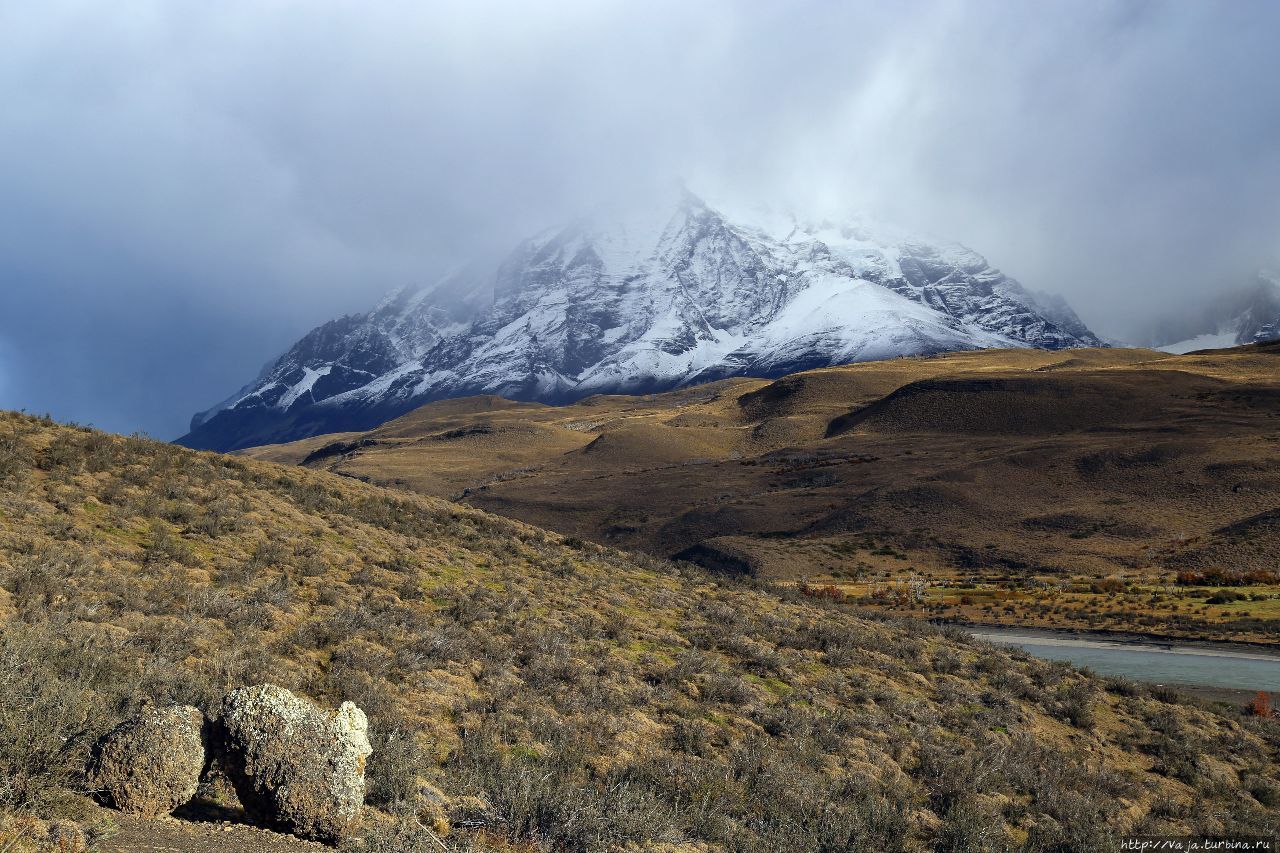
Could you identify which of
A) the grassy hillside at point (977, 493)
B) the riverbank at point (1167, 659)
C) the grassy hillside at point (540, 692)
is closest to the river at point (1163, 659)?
the riverbank at point (1167, 659)

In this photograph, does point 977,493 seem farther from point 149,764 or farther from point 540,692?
point 149,764

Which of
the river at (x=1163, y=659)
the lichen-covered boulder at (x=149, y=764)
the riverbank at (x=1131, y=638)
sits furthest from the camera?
the riverbank at (x=1131, y=638)

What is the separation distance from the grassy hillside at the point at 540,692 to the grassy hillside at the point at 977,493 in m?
26.5

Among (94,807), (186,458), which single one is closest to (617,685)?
(94,807)

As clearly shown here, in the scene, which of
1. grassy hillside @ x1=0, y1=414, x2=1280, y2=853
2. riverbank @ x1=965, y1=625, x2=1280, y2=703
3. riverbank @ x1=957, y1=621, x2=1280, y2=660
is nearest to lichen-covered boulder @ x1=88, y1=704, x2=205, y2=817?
grassy hillside @ x1=0, y1=414, x2=1280, y2=853

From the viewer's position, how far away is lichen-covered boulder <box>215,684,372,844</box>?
233 inches

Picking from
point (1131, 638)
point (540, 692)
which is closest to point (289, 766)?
point (540, 692)

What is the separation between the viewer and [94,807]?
562cm

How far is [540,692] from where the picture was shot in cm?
1134

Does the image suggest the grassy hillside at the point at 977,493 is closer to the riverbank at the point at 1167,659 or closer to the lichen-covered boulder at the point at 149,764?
A: the riverbank at the point at 1167,659

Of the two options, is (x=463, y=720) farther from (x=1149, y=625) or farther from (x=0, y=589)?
(x=1149, y=625)

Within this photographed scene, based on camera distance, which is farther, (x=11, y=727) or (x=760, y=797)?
(x=760, y=797)

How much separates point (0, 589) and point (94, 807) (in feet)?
18.5

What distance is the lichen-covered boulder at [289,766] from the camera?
5926mm
